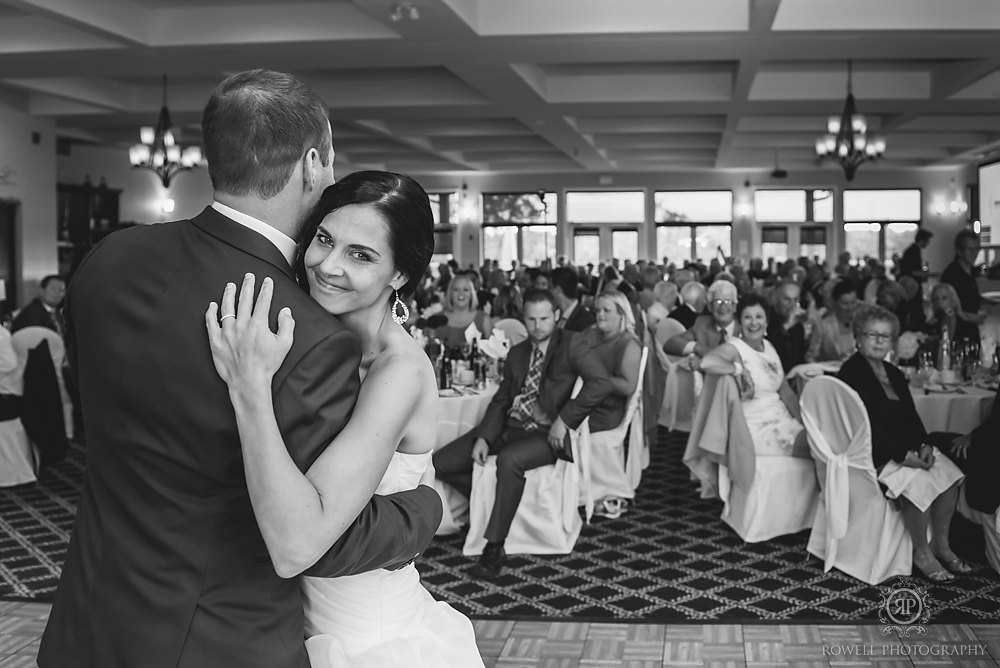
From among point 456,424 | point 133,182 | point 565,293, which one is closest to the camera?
point 456,424

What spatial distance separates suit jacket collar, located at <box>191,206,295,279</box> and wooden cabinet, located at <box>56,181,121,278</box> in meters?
15.2

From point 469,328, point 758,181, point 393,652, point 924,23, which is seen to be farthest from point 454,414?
point 758,181

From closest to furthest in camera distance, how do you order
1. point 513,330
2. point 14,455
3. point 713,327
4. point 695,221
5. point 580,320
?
point 14,455 → point 580,320 → point 713,327 → point 513,330 → point 695,221

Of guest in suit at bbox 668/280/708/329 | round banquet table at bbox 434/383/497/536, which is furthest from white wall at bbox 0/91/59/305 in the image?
round banquet table at bbox 434/383/497/536

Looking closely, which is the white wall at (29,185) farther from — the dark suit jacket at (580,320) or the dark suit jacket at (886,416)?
the dark suit jacket at (886,416)

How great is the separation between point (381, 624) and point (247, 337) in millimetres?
745

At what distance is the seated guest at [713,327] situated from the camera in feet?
22.5

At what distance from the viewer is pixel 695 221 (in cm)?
2502

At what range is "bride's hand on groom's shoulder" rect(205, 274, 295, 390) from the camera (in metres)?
1.29

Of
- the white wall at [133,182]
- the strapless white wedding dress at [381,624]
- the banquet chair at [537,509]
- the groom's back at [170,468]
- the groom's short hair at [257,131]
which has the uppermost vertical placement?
the white wall at [133,182]

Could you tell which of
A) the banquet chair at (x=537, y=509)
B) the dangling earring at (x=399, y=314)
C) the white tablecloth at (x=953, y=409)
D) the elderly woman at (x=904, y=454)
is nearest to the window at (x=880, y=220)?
the white tablecloth at (x=953, y=409)

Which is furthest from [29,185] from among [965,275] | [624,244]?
[624,244]

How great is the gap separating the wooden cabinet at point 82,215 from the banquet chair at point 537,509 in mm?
12144

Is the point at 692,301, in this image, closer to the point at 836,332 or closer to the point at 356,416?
the point at 836,332
